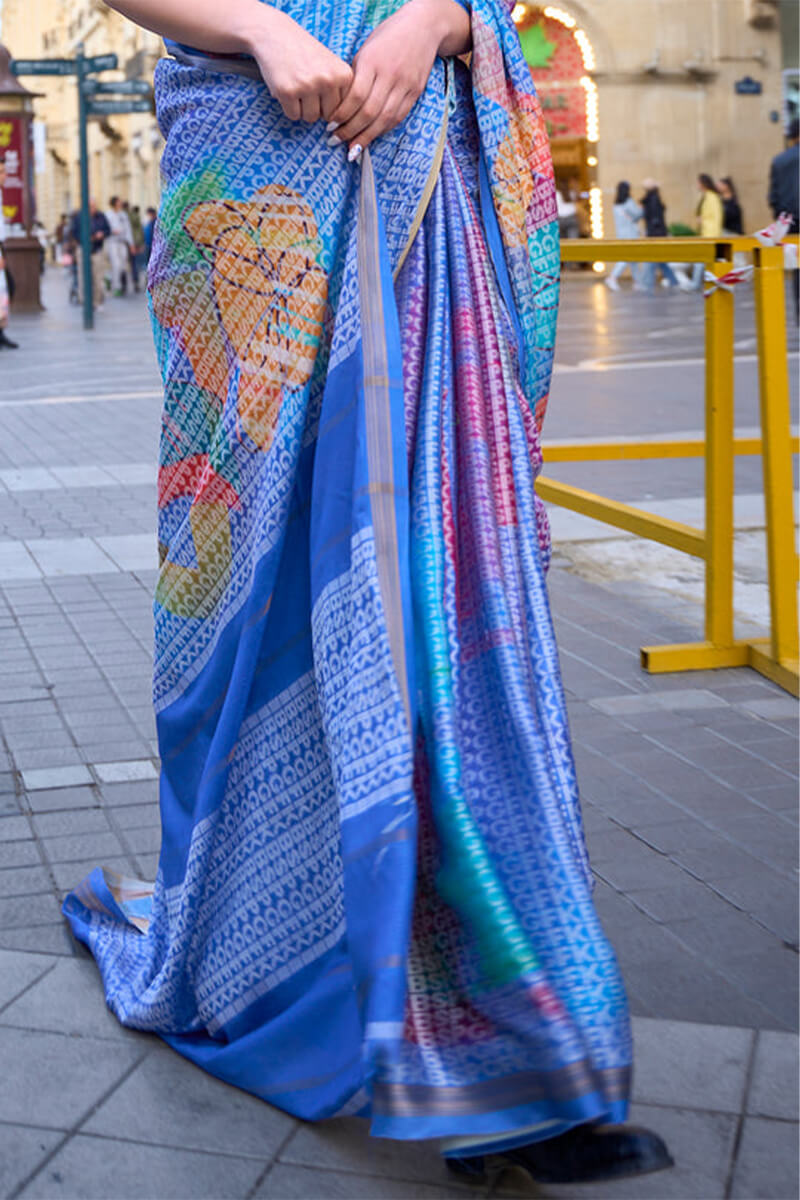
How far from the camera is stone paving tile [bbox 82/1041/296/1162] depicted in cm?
214

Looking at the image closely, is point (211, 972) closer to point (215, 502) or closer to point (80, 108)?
point (215, 502)

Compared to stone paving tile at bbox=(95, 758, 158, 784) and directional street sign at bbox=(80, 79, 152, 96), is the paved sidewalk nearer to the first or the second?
stone paving tile at bbox=(95, 758, 158, 784)

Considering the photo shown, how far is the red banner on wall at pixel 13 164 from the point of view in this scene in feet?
78.8

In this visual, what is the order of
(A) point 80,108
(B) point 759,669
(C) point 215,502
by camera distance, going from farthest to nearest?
(A) point 80,108
(B) point 759,669
(C) point 215,502

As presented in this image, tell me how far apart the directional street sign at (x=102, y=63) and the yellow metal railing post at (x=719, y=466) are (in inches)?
624

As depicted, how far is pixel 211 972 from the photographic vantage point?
230 cm

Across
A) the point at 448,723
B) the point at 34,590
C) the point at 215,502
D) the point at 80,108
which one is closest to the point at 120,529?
the point at 34,590

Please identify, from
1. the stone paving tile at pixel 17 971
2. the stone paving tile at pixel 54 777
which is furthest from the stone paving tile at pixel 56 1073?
the stone paving tile at pixel 54 777

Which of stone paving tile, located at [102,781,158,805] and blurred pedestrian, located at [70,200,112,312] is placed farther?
blurred pedestrian, located at [70,200,112,312]

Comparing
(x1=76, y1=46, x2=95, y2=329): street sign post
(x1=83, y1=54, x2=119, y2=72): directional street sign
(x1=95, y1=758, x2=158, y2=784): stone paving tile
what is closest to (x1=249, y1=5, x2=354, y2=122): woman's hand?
(x1=95, y1=758, x2=158, y2=784): stone paving tile

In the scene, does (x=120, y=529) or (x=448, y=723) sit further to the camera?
Result: (x=120, y=529)

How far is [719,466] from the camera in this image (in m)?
4.66

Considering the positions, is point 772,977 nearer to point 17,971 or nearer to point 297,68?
point 17,971

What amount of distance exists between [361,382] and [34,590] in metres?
3.75
